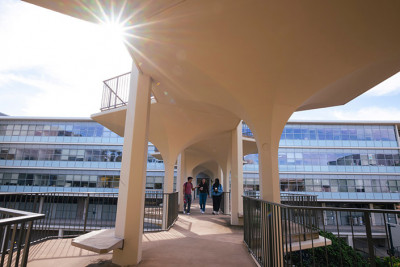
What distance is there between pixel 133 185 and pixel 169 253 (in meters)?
1.64

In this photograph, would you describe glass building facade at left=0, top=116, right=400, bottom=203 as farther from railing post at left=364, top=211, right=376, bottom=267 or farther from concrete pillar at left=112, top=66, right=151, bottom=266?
railing post at left=364, top=211, right=376, bottom=267

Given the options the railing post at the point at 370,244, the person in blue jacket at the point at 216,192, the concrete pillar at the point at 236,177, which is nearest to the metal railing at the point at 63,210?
the person in blue jacket at the point at 216,192

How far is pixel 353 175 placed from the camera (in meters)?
29.3

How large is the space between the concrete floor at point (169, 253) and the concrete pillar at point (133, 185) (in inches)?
12.5

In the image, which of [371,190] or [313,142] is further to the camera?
[313,142]

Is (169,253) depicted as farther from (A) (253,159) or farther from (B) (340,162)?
(B) (340,162)

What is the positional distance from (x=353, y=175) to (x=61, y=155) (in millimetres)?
37656

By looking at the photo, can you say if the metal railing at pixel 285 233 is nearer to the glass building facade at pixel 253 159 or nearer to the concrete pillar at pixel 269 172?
the concrete pillar at pixel 269 172

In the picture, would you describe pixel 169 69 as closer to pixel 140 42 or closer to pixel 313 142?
pixel 140 42

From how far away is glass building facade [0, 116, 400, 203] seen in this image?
29047 mm

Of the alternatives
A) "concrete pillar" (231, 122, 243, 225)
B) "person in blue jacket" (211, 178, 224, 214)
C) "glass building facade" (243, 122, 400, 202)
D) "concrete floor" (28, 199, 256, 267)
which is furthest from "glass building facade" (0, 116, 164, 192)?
"concrete floor" (28, 199, 256, 267)

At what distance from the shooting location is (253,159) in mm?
31562

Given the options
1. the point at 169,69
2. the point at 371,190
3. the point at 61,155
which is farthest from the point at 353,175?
the point at 61,155

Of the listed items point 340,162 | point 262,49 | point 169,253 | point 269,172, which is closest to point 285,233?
point 269,172
